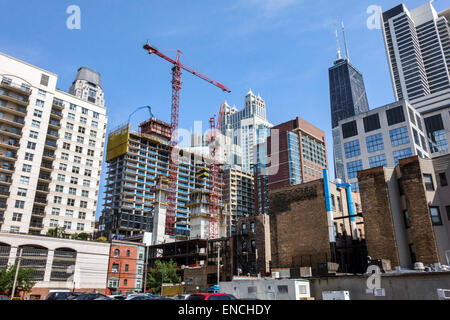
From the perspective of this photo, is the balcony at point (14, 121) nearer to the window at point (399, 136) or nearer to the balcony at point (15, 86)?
the balcony at point (15, 86)

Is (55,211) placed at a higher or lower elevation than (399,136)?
lower

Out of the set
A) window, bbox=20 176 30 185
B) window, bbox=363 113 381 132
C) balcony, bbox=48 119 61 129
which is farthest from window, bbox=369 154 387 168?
window, bbox=20 176 30 185

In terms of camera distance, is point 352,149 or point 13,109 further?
point 352,149

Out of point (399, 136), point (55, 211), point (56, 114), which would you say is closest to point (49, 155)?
point (56, 114)

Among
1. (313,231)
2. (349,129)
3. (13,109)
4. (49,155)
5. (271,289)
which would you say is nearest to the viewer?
(271,289)

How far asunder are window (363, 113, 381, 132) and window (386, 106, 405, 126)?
3.84m

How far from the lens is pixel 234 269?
7294cm

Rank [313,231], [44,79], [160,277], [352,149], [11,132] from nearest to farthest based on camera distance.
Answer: [313,231], [160,277], [11,132], [44,79], [352,149]

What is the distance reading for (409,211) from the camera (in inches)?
1724

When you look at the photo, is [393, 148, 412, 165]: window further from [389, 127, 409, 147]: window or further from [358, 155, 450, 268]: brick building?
[358, 155, 450, 268]: brick building

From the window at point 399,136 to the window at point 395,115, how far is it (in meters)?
2.93

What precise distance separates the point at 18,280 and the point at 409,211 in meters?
59.4

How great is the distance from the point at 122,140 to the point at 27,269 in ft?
334

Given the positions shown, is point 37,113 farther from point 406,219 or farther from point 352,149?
point 352,149
